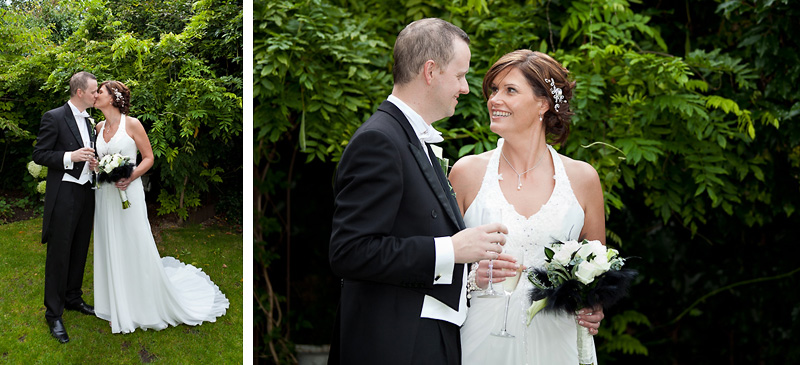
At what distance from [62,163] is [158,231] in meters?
0.50

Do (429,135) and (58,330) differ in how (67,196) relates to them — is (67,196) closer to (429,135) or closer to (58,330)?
(58,330)

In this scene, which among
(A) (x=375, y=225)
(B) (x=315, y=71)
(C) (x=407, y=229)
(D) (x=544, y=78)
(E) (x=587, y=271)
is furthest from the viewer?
(B) (x=315, y=71)

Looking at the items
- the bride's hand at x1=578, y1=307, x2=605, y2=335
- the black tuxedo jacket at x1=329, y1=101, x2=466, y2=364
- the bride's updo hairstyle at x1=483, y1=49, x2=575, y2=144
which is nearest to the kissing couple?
the black tuxedo jacket at x1=329, y1=101, x2=466, y2=364

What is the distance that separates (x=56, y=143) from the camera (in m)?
2.67

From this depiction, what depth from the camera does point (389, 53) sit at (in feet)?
13.2

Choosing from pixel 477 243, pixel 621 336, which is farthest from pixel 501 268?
pixel 621 336

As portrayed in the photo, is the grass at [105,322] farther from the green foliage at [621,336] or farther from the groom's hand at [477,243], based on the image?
the green foliage at [621,336]

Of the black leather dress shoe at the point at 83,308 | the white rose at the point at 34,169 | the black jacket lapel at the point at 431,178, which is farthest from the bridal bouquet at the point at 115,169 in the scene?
the black jacket lapel at the point at 431,178

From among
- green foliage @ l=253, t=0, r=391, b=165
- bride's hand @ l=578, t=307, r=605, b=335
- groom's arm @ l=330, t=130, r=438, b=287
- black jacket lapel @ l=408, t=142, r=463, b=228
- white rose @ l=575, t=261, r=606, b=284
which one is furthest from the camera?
green foliage @ l=253, t=0, r=391, b=165

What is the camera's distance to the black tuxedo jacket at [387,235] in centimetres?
182

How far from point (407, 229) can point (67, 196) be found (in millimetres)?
1587

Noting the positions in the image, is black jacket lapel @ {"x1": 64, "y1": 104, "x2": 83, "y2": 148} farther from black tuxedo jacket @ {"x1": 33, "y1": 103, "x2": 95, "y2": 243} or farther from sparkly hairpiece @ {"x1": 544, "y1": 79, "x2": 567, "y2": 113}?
sparkly hairpiece @ {"x1": 544, "y1": 79, "x2": 567, "y2": 113}

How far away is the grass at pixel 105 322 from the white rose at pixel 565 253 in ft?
4.96

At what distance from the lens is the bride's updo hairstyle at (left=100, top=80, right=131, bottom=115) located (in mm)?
2758
